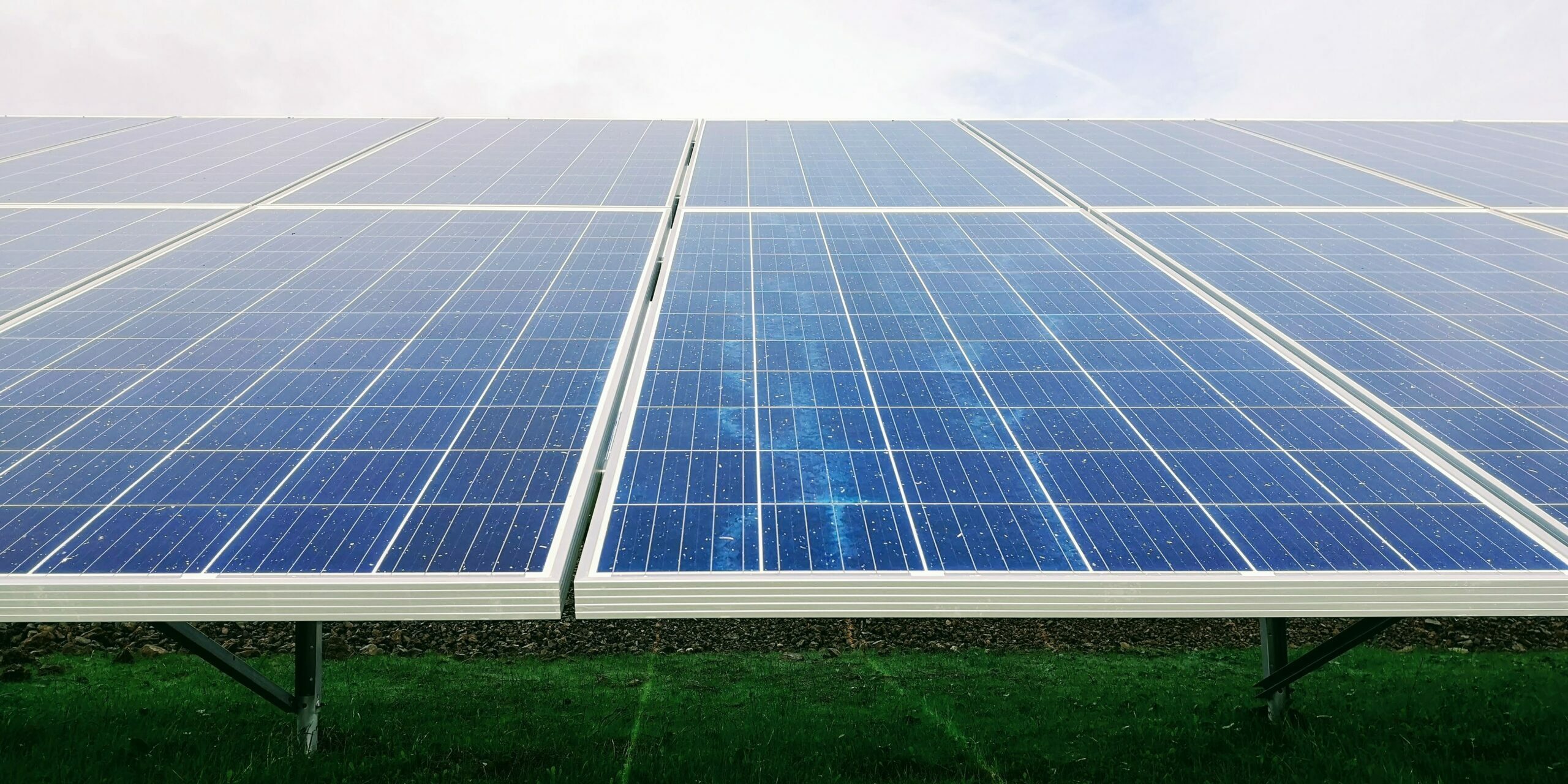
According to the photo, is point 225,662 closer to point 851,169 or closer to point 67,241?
point 67,241

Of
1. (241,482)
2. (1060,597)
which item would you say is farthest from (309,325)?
(1060,597)

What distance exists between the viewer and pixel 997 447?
300 inches

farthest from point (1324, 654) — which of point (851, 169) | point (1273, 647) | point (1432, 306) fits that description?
point (851, 169)

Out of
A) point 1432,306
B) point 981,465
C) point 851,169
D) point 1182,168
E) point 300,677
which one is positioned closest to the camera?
point 981,465

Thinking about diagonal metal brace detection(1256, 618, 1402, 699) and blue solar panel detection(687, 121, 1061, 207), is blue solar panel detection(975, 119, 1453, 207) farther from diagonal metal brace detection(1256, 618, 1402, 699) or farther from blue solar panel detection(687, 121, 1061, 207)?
diagonal metal brace detection(1256, 618, 1402, 699)

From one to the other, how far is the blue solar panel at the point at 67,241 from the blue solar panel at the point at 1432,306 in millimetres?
13072

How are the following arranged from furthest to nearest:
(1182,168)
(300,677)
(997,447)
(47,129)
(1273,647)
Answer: (47,129) → (1182,168) → (1273,647) → (300,677) → (997,447)

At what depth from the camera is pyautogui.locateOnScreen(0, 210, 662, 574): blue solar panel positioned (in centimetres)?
637

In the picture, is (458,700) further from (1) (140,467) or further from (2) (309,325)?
(1) (140,467)

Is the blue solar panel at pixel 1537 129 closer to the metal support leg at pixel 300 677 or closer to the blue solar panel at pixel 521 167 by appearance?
the blue solar panel at pixel 521 167

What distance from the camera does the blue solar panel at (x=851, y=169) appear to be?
50.3 ft

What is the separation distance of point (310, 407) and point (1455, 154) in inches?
844

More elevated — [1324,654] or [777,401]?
[777,401]

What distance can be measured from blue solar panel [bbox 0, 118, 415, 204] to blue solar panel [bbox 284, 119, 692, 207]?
1049mm
